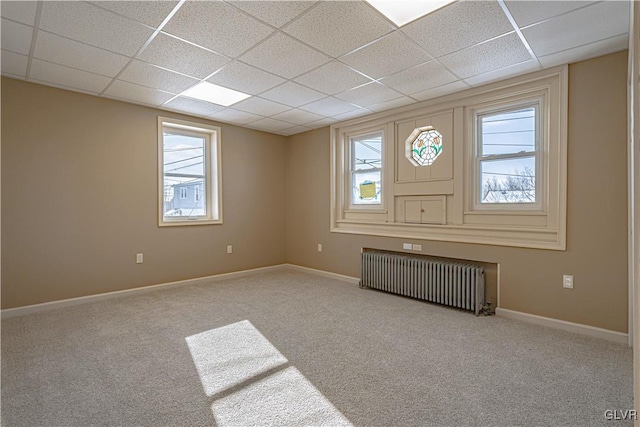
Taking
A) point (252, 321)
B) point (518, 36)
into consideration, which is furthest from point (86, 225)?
point (518, 36)

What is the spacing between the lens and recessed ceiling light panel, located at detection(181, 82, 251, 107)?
140 inches

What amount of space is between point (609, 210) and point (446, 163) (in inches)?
63.0

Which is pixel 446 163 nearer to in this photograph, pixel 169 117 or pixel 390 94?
pixel 390 94

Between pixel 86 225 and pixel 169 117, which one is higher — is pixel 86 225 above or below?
below

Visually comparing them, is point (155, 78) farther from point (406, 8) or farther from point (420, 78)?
point (420, 78)

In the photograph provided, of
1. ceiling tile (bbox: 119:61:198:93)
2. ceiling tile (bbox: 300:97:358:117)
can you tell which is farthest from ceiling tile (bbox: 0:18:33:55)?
ceiling tile (bbox: 300:97:358:117)

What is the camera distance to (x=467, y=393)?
6.38 feet

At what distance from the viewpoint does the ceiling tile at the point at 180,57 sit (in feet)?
8.45

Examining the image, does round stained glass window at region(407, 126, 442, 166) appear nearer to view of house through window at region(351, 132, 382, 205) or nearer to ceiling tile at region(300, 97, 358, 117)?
view of house through window at region(351, 132, 382, 205)

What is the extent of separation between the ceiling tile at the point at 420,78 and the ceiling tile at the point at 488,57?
0.10m

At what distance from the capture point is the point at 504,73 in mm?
3158

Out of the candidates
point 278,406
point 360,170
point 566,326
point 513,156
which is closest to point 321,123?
point 360,170

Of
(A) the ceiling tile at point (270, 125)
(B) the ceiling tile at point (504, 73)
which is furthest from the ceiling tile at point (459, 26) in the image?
(A) the ceiling tile at point (270, 125)

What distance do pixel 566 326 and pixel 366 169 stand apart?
3.03 meters
